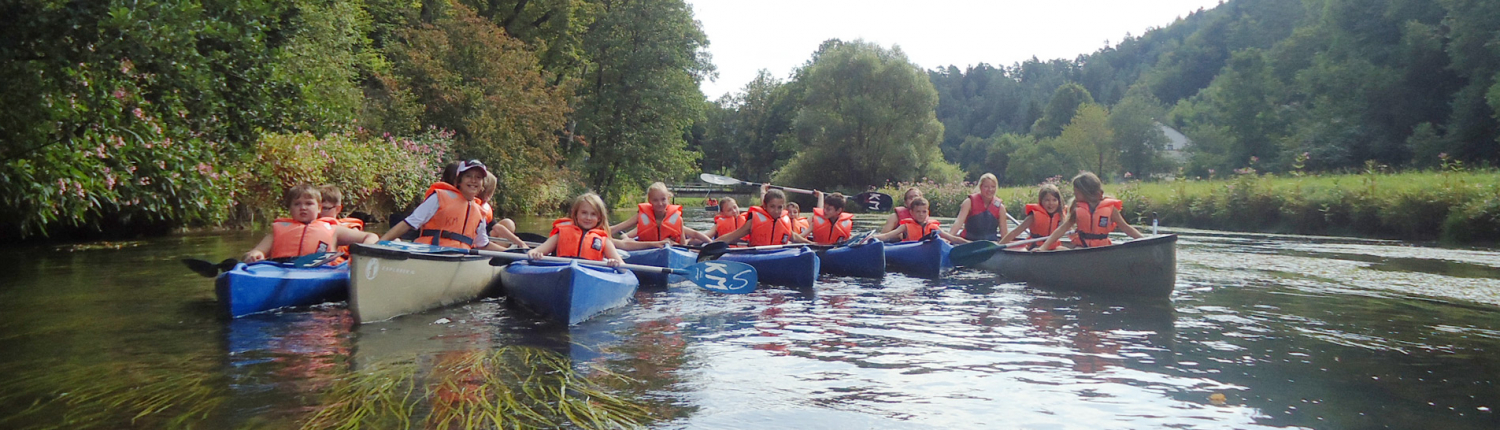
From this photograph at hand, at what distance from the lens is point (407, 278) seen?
5.87 meters

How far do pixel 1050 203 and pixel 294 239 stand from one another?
6.64m

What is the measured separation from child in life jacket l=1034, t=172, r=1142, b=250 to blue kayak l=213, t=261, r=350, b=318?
560cm

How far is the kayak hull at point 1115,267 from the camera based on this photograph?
23.1 ft

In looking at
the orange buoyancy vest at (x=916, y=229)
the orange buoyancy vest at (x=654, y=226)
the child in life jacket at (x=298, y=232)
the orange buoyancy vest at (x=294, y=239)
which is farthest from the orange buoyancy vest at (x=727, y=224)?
the orange buoyancy vest at (x=294, y=239)

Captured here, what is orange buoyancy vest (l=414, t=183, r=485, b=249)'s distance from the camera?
21.9ft

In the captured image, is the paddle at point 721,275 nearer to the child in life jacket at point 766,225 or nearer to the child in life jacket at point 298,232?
the child in life jacket at point 298,232

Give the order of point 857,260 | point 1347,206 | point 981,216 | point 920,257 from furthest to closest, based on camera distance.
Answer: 1. point 1347,206
2. point 981,216
3. point 920,257
4. point 857,260

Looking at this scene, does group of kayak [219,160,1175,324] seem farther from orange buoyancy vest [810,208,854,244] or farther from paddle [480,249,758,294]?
orange buoyancy vest [810,208,854,244]

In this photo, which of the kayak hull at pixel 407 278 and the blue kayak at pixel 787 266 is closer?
the kayak hull at pixel 407 278

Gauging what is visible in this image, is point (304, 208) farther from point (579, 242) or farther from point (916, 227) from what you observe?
point (916, 227)

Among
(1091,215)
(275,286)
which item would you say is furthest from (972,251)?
(275,286)

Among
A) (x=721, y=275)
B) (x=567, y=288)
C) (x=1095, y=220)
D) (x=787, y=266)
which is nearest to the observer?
(x=567, y=288)

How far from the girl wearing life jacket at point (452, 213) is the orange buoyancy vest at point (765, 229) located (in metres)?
3.29

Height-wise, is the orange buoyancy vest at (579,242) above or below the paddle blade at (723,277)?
above
